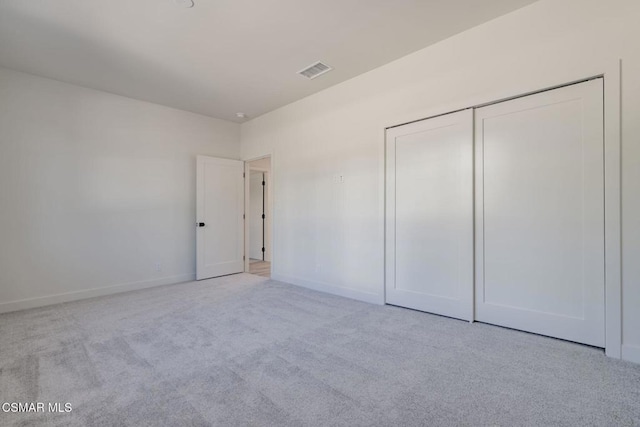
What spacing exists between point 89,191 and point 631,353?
6.07m

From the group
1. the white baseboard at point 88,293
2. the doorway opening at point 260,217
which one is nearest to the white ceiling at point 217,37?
the white baseboard at point 88,293

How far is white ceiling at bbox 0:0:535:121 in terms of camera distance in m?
2.53

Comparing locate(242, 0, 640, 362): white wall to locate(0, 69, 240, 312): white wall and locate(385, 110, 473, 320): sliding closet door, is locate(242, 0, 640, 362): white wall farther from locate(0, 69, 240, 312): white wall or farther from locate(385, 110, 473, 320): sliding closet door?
locate(0, 69, 240, 312): white wall

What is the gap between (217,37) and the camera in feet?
9.63

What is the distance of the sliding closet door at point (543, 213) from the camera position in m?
2.34

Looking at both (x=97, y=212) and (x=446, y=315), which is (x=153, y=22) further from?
(x=446, y=315)

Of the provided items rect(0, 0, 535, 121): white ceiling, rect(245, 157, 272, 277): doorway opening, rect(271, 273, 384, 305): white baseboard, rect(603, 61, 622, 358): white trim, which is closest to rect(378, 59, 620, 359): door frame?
rect(603, 61, 622, 358): white trim

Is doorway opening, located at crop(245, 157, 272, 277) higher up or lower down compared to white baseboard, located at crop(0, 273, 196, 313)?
higher up

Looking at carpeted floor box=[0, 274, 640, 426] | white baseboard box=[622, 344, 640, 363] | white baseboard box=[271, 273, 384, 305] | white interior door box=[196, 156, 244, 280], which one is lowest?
carpeted floor box=[0, 274, 640, 426]

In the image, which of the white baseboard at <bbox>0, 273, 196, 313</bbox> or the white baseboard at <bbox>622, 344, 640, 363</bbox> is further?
the white baseboard at <bbox>0, 273, 196, 313</bbox>

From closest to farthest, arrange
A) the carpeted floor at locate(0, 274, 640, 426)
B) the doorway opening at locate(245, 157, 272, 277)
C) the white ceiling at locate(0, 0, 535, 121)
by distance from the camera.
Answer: the carpeted floor at locate(0, 274, 640, 426) < the white ceiling at locate(0, 0, 535, 121) < the doorway opening at locate(245, 157, 272, 277)

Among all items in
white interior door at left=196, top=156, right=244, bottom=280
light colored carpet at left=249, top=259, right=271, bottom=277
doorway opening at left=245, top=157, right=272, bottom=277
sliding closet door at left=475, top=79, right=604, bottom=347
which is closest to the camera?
sliding closet door at left=475, top=79, right=604, bottom=347

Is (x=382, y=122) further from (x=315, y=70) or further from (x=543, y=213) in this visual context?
(x=543, y=213)

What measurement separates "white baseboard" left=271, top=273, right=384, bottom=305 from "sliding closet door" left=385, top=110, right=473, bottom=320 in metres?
0.21
